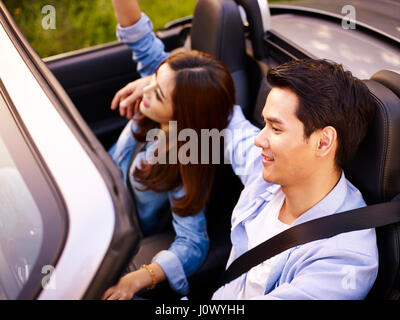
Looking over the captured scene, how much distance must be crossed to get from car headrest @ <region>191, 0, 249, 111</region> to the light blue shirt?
1.73ft

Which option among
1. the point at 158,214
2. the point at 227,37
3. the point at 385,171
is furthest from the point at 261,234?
the point at 227,37

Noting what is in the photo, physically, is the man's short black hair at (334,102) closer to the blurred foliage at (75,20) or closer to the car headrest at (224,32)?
the car headrest at (224,32)

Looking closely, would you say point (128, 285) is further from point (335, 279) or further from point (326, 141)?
point (326, 141)

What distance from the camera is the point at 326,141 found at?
1.34 m

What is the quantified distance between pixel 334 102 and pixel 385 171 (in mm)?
283

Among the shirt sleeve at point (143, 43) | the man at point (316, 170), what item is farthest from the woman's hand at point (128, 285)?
the shirt sleeve at point (143, 43)

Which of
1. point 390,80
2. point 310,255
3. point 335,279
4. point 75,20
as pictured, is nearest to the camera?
point 335,279

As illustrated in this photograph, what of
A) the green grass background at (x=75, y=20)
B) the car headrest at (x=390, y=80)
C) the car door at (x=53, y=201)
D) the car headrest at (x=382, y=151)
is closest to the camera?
the car door at (x=53, y=201)

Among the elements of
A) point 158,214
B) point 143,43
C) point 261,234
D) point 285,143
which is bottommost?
point 158,214

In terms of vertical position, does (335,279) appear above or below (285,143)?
below

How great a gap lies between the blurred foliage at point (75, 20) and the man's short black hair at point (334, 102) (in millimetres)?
3138

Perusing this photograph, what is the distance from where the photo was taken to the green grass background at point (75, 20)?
406cm

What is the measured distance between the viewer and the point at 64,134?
1.08 m
